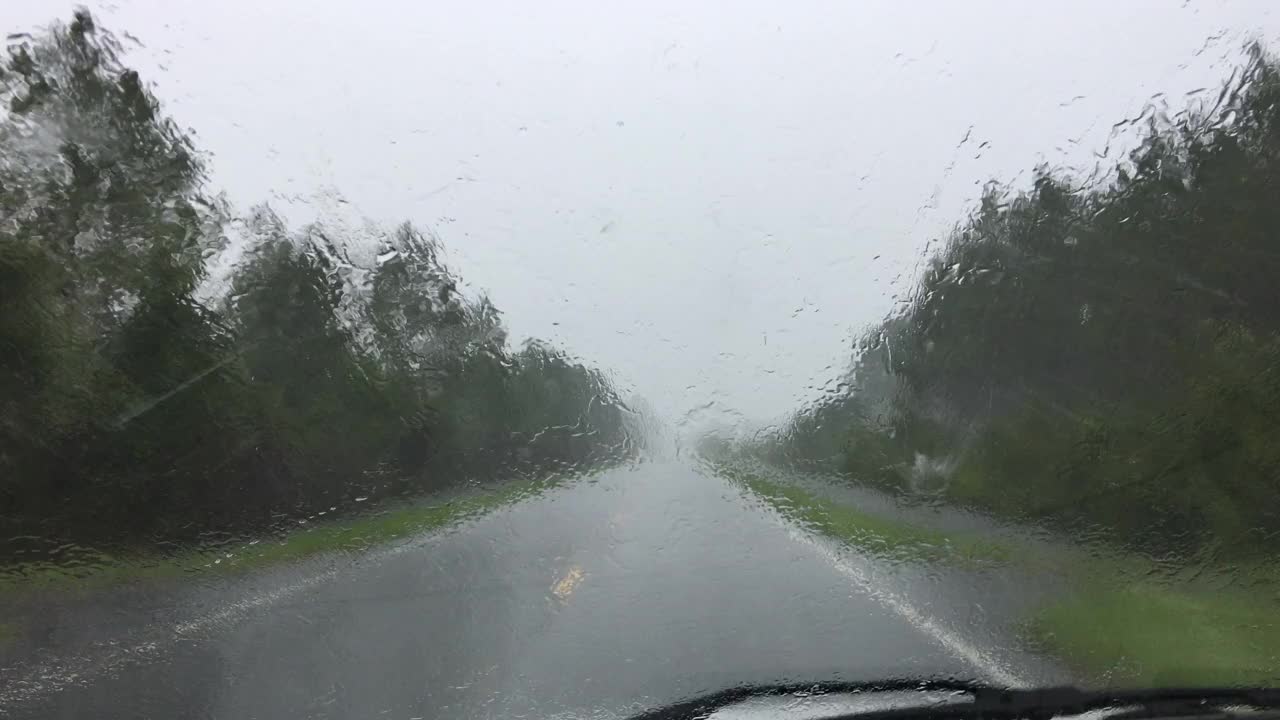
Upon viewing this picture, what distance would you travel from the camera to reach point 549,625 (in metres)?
5.59

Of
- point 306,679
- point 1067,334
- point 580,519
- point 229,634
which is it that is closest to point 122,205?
point 229,634

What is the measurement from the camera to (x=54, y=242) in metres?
5.82

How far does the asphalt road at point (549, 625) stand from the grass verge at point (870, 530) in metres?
0.24

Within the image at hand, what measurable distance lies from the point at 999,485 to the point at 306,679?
658 cm

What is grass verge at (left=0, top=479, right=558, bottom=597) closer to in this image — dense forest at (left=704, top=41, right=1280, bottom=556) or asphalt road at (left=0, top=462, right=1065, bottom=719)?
asphalt road at (left=0, top=462, right=1065, bottom=719)

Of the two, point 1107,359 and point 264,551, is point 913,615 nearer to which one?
point 1107,359

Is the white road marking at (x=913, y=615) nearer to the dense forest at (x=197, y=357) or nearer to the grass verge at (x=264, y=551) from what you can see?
the dense forest at (x=197, y=357)

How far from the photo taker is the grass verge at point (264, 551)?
208 inches

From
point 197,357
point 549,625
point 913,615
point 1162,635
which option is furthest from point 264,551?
point 1162,635

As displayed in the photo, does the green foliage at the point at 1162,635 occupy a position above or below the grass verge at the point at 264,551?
below

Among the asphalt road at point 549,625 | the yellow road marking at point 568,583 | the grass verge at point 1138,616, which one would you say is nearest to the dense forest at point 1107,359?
the grass verge at point 1138,616

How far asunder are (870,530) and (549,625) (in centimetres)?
318

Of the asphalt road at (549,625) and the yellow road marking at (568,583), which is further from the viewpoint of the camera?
the yellow road marking at (568,583)

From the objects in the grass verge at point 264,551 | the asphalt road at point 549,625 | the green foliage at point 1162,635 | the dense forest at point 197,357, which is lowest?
the green foliage at point 1162,635
